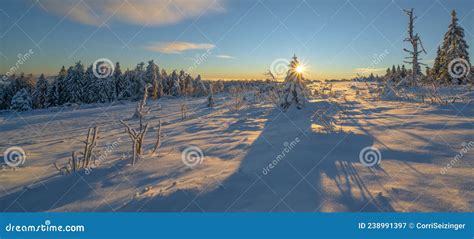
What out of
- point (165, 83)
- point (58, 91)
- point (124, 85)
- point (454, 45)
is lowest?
point (58, 91)

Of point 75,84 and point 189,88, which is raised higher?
point 75,84

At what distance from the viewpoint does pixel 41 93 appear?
3897 cm

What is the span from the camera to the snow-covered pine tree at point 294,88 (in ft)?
25.0

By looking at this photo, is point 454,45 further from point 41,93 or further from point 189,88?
point 41,93

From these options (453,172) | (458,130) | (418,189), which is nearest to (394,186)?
(418,189)

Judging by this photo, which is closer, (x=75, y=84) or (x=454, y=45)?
(x=454, y=45)

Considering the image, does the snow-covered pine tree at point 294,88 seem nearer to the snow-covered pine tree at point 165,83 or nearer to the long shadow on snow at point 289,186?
the long shadow on snow at point 289,186

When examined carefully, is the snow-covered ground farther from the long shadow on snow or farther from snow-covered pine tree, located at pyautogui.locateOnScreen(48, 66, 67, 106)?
snow-covered pine tree, located at pyautogui.locateOnScreen(48, 66, 67, 106)

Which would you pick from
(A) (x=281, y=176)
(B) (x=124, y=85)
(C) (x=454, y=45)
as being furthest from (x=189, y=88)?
(A) (x=281, y=176)

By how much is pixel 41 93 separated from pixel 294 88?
4251 cm

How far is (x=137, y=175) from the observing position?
312 cm

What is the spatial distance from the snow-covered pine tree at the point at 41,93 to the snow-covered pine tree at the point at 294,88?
40541mm

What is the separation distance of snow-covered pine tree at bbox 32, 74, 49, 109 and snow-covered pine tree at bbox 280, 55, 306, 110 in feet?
133

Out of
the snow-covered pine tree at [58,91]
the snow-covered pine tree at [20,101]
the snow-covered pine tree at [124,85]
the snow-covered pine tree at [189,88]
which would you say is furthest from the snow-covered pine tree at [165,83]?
the snow-covered pine tree at [20,101]
